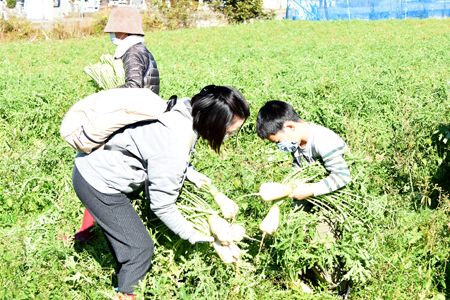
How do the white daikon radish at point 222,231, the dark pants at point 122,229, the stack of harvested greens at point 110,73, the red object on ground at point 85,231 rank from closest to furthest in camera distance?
1. the dark pants at point 122,229
2. the white daikon radish at point 222,231
3. the red object on ground at point 85,231
4. the stack of harvested greens at point 110,73

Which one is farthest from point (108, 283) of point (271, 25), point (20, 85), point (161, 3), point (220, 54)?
point (161, 3)

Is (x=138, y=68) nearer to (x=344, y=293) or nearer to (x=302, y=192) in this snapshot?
(x=302, y=192)

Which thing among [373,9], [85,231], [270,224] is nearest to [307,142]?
[270,224]

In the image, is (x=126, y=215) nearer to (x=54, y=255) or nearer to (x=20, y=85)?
(x=54, y=255)

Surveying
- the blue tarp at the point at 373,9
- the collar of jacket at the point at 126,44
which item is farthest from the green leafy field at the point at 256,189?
the blue tarp at the point at 373,9

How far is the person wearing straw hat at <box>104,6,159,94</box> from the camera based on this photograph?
357cm

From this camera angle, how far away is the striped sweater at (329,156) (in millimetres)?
2324

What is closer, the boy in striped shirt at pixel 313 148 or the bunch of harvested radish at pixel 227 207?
the bunch of harvested radish at pixel 227 207

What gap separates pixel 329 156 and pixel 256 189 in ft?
2.46

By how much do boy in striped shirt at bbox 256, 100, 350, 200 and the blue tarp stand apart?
24.9 meters

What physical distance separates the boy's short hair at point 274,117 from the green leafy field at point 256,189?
1.68 feet

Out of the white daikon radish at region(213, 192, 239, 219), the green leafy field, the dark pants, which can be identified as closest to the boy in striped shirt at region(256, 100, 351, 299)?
the green leafy field

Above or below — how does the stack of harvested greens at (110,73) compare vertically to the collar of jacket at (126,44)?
below

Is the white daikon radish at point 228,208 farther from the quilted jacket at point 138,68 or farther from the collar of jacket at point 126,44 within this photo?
the collar of jacket at point 126,44
